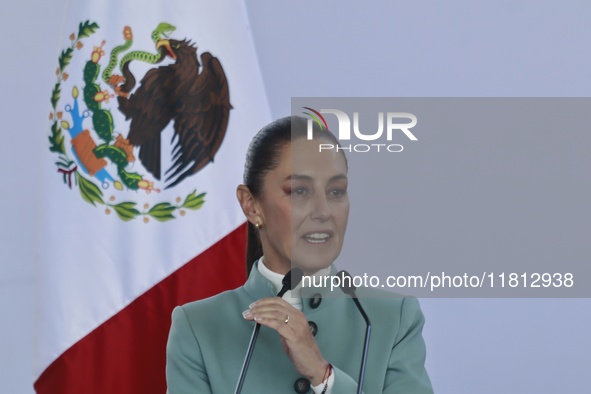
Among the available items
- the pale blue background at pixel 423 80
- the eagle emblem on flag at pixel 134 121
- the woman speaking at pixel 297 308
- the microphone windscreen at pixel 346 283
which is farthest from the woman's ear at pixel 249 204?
the pale blue background at pixel 423 80

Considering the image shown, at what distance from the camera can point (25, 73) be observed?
2582 millimetres

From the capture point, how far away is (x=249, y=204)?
1584mm

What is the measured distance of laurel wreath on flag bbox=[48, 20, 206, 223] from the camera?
2.19m

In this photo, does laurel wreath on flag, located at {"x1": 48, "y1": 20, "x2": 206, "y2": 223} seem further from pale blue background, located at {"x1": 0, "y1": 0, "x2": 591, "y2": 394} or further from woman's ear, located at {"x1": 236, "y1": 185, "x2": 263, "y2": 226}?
woman's ear, located at {"x1": 236, "y1": 185, "x2": 263, "y2": 226}

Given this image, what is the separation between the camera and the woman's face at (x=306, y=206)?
149cm

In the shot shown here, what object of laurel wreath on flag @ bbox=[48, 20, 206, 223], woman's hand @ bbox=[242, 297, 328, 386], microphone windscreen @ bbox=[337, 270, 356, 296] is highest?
laurel wreath on flag @ bbox=[48, 20, 206, 223]

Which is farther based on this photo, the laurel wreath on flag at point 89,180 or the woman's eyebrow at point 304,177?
the laurel wreath on flag at point 89,180

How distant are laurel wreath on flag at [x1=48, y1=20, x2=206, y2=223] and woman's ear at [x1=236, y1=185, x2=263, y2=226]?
0.67 m

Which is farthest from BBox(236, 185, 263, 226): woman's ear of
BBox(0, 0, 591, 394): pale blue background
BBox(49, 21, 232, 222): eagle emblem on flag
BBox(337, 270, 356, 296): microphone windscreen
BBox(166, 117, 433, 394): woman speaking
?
BBox(0, 0, 591, 394): pale blue background

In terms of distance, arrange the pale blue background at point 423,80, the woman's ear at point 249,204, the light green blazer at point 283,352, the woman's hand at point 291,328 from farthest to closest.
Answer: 1. the pale blue background at point 423,80
2. the woman's ear at point 249,204
3. the light green blazer at point 283,352
4. the woman's hand at point 291,328

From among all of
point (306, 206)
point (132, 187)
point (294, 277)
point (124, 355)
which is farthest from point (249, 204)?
point (124, 355)

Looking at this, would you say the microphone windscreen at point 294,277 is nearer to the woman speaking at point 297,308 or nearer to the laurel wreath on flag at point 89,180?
the woman speaking at point 297,308

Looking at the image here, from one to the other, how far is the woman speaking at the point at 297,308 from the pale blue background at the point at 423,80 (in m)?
1.00

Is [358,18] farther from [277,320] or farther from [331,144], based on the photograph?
[277,320]
